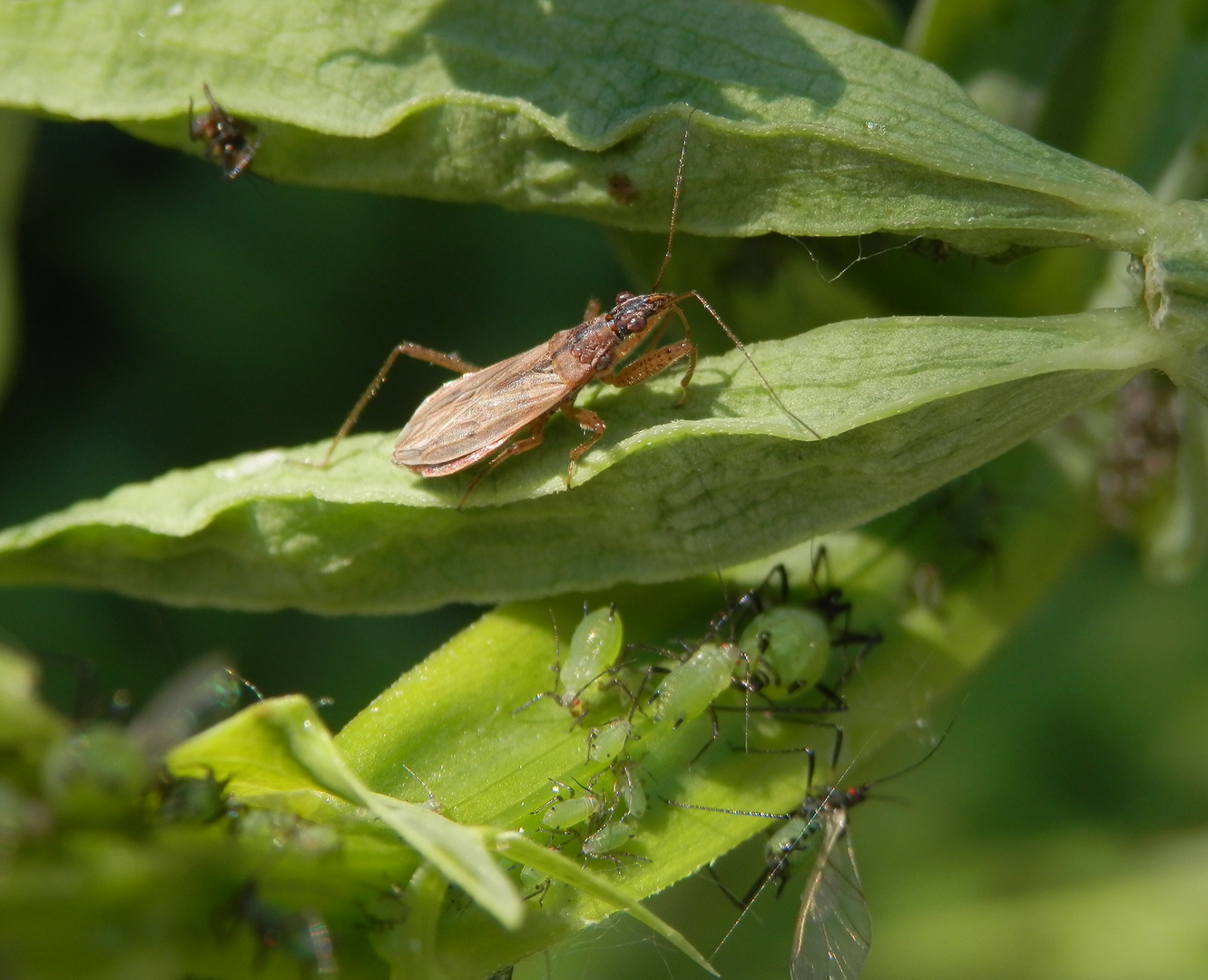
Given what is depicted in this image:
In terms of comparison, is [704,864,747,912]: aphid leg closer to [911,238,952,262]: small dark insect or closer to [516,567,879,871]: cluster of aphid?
[516,567,879,871]: cluster of aphid

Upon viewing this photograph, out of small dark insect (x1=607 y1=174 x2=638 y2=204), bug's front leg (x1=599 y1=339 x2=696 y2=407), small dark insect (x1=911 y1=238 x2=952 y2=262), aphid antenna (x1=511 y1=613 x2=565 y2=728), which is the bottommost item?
aphid antenna (x1=511 y1=613 x2=565 y2=728)

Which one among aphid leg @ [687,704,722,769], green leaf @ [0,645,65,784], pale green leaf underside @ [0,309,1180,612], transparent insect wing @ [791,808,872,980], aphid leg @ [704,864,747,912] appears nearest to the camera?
green leaf @ [0,645,65,784]

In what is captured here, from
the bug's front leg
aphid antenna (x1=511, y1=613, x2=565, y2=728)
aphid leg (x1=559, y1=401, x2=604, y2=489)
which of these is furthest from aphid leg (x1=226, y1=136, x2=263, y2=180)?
aphid antenna (x1=511, y1=613, x2=565, y2=728)

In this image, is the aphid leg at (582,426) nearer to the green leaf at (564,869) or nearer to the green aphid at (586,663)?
the green aphid at (586,663)

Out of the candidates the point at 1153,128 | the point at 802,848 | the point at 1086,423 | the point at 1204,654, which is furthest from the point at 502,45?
the point at 1204,654

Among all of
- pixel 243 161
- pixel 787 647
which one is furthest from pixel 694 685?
pixel 243 161

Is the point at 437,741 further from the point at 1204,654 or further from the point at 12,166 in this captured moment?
the point at 1204,654

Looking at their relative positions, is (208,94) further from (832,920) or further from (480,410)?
(832,920)

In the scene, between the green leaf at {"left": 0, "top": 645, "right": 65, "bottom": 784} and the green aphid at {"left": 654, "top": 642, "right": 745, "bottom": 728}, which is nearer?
the green leaf at {"left": 0, "top": 645, "right": 65, "bottom": 784}
